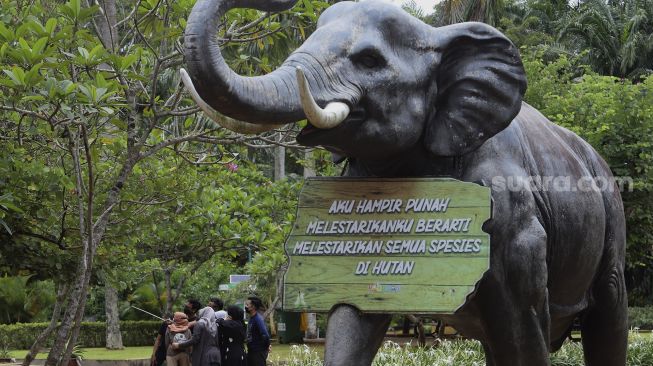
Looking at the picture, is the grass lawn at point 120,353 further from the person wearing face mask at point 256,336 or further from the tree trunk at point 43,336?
the tree trunk at point 43,336

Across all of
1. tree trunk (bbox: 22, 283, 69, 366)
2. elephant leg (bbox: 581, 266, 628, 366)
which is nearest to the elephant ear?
elephant leg (bbox: 581, 266, 628, 366)

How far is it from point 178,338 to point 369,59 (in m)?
8.15

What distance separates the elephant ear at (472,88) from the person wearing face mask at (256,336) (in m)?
6.96

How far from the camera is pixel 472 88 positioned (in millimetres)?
4016

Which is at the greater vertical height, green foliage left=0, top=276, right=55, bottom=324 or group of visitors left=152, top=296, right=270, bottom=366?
green foliage left=0, top=276, right=55, bottom=324

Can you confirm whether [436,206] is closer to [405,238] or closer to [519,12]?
[405,238]

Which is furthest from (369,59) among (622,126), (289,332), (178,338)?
(289,332)

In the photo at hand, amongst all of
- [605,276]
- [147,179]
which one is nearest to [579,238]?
[605,276]

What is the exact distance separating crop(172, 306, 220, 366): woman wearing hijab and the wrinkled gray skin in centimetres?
666

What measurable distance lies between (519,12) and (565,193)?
3241 centimetres

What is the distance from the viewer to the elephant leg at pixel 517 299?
396 centimetres

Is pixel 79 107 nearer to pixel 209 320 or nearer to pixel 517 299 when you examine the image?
pixel 517 299

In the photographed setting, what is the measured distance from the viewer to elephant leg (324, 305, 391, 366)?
3918 millimetres

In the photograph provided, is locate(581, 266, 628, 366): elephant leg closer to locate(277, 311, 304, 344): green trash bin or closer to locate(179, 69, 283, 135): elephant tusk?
locate(179, 69, 283, 135): elephant tusk
